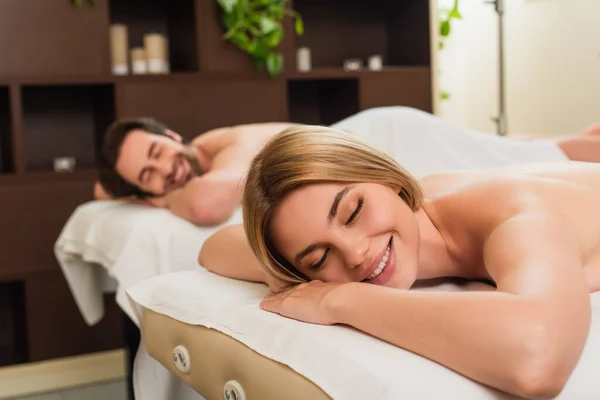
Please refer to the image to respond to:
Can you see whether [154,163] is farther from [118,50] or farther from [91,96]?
[91,96]

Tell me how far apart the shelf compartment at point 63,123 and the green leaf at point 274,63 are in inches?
26.6

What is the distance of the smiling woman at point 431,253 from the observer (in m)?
0.83

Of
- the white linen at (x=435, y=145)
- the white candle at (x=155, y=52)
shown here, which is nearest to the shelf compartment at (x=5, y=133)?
the white candle at (x=155, y=52)

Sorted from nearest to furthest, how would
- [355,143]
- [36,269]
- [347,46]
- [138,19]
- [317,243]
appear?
[317,243]
[355,143]
[36,269]
[138,19]
[347,46]

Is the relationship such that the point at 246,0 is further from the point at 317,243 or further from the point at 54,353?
the point at 317,243

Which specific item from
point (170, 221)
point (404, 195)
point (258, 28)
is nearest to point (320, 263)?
point (404, 195)

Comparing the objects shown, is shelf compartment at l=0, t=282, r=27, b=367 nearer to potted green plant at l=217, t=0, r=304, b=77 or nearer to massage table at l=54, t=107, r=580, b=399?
massage table at l=54, t=107, r=580, b=399

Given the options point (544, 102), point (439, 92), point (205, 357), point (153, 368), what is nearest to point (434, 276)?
point (205, 357)

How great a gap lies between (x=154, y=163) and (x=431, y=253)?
48.9 inches

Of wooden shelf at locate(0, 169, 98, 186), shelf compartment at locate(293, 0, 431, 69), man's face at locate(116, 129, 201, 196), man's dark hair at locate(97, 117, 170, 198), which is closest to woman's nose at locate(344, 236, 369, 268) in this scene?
man's face at locate(116, 129, 201, 196)

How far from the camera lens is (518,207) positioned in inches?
42.6

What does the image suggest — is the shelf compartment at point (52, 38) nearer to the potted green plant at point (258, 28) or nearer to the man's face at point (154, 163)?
the potted green plant at point (258, 28)

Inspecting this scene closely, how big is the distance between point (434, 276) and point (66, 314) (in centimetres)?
193

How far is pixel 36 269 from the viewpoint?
9.12 feet
